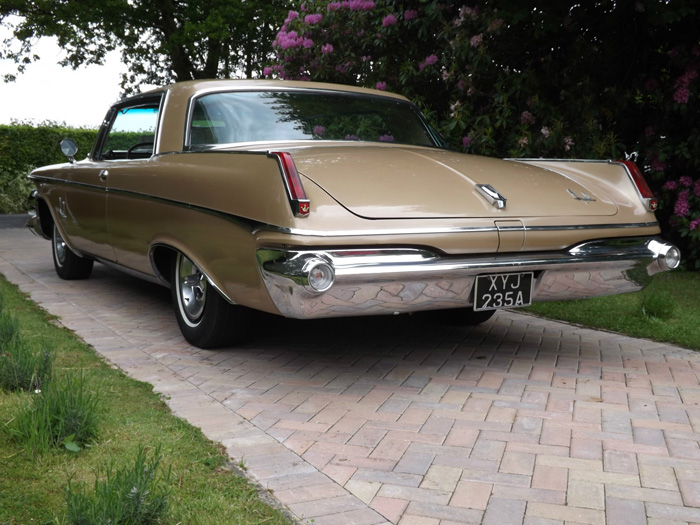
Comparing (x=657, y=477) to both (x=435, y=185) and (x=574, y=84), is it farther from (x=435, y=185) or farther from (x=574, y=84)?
(x=574, y=84)

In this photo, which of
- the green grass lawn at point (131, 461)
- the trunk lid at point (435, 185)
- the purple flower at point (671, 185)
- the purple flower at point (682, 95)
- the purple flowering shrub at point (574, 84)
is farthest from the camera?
the purple flower at point (671, 185)

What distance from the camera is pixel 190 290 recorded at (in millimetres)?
4676

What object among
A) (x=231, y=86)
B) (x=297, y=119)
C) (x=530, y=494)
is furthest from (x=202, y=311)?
(x=530, y=494)

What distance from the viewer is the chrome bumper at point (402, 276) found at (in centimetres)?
347

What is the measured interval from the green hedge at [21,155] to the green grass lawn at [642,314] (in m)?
13.3

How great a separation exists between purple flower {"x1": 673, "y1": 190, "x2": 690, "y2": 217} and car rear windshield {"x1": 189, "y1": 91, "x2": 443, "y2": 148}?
387 cm

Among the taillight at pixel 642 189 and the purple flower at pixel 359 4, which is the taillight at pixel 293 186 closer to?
the taillight at pixel 642 189

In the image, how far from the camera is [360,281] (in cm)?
353

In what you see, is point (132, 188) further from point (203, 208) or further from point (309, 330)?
point (309, 330)

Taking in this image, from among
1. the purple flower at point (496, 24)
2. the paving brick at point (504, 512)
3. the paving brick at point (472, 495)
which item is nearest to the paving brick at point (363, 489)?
the paving brick at point (472, 495)

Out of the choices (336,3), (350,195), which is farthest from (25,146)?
(350,195)

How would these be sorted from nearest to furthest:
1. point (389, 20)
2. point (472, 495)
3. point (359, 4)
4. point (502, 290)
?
point (472, 495)
point (502, 290)
point (389, 20)
point (359, 4)

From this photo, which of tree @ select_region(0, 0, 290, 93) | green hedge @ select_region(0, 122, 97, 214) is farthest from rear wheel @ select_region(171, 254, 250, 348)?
tree @ select_region(0, 0, 290, 93)

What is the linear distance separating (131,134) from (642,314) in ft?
13.5
